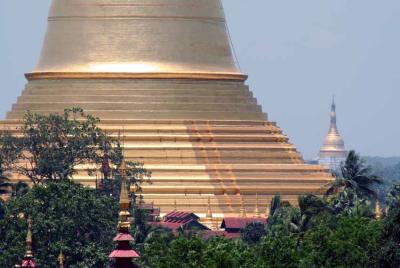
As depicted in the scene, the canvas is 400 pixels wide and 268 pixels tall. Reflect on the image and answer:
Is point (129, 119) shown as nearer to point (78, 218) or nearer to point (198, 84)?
point (198, 84)

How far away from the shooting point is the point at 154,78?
98812 millimetres

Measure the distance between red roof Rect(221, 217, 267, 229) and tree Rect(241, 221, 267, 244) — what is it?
303cm

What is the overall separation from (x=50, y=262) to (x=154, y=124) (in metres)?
27.4

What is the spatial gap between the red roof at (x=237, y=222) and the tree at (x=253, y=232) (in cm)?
303

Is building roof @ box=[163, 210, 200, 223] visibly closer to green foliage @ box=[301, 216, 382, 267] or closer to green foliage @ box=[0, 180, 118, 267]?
green foliage @ box=[0, 180, 118, 267]

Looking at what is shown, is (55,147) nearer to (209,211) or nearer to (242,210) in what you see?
(209,211)

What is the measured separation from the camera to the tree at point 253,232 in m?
84.8

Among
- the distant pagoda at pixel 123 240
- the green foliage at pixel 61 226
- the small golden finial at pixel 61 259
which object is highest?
the green foliage at pixel 61 226

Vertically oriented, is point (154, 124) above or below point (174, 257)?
above

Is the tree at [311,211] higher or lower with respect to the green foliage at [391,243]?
higher

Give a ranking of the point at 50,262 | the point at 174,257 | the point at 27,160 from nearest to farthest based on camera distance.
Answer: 1. the point at 174,257
2. the point at 50,262
3. the point at 27,160

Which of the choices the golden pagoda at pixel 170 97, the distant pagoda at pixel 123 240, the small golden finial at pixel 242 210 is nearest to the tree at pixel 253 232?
the small golden finial at pixel 242 210

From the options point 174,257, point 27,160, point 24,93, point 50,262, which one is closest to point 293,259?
point 174,257

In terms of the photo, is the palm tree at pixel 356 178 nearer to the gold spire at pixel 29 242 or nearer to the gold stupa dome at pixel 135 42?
the gold spire at pixel 29 242
